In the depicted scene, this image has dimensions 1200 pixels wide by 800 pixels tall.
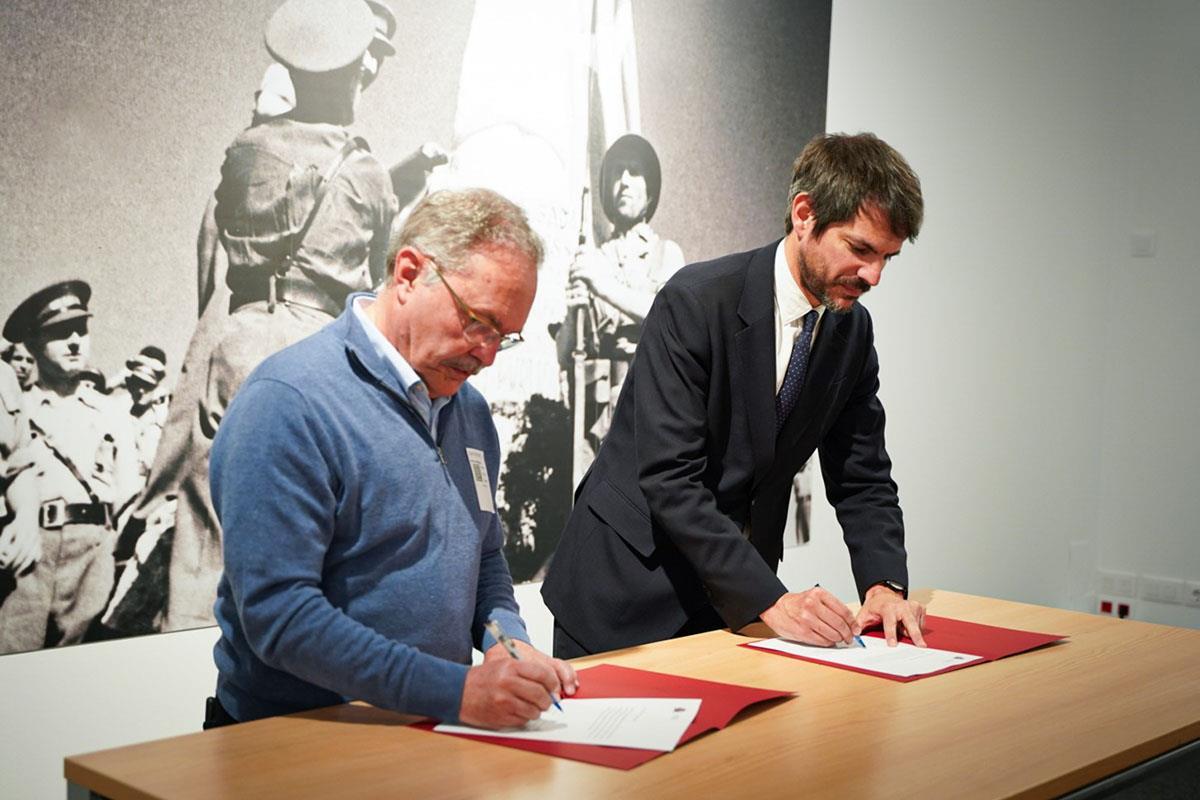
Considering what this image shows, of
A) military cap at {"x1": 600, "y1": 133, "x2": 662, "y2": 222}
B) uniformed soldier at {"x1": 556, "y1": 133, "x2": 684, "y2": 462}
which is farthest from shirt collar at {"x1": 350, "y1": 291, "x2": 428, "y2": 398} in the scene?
military cap at {"x1": 600, "y1": 133, "x2": 662, "y2": 222}

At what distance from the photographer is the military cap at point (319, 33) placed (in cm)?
302

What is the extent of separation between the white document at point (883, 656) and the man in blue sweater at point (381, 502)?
49 centimetres

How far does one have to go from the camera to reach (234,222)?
9.68ft

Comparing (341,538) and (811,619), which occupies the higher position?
(341,538)

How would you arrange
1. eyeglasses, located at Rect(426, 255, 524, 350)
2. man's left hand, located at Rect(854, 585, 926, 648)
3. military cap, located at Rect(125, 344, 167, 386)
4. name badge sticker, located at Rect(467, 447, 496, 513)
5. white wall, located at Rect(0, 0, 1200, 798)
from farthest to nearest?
white wall, located at Rect(0, 0, 1200, 798) < military cap, located at Rect(125, 344, 167, 386) < man's left hand, located at Rect(854, 585, 926, 648) < name badge sticker, located at Rect(467, 447, 496, 513) < eyeglasses, located at Rect(426, 255, 524, 350)

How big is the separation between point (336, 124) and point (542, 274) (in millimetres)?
819

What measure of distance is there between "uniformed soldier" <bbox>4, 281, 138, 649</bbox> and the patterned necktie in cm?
143

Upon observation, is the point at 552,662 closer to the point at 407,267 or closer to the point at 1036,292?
the point at 407,267

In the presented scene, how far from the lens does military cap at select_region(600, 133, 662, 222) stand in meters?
3.93

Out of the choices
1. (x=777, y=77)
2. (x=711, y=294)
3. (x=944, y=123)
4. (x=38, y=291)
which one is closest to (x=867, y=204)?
(x=711, y=294)

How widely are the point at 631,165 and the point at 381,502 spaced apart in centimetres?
244

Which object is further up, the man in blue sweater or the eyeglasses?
the eyeglasses

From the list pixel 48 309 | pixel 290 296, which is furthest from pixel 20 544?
pixel 290 296

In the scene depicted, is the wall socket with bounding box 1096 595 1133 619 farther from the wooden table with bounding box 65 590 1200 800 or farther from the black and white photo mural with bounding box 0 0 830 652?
the wooden table with bounding box 65 590 1200 800
